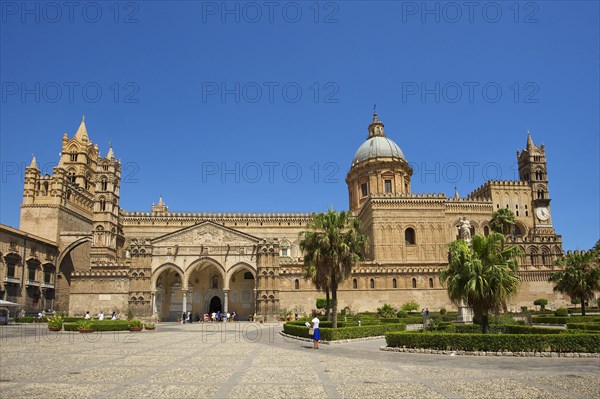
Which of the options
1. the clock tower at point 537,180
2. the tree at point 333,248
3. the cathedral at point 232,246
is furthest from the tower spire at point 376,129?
the tree at point 333,248

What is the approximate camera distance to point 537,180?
7112 centimetres

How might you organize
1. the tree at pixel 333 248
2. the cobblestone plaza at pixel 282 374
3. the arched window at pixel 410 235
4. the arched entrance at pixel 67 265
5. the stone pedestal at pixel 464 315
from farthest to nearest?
the arched window at pixel 410 235, the arched entrance at pixel 67 265, the stone pedestal at pixel 464 315, the tree at pixel 333 248, the cobblestone plaza at pixel 282 374

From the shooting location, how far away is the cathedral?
5072cm

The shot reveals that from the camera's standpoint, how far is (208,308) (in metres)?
54.5

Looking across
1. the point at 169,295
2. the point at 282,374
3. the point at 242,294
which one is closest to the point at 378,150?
the point at 242,294

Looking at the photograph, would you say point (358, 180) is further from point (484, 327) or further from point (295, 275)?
point (484, 327)

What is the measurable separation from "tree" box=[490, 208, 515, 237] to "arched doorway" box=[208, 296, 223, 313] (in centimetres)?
3592

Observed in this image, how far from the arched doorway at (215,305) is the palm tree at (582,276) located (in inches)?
1353

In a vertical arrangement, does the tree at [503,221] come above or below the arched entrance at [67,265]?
above

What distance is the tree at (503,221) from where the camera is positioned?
62.1 metres

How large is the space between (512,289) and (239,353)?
11.6 metres

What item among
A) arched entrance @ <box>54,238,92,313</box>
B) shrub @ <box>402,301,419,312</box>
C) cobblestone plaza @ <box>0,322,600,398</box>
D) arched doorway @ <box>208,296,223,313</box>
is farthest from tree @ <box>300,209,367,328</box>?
arched entrance @ <box>54,238,92,313</box>

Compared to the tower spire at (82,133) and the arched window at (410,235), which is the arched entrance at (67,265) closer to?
the tower spire at (82,133)

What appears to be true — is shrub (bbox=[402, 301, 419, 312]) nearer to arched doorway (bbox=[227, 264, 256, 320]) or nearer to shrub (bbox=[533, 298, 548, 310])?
shrub (bbox=[533, 298, 548, 310])
